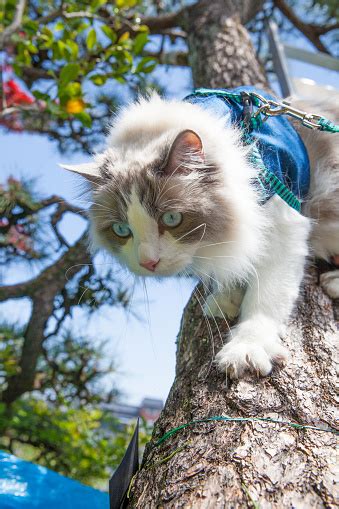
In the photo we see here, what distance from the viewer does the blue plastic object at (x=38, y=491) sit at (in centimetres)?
111

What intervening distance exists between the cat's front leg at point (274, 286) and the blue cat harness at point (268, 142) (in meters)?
0.05

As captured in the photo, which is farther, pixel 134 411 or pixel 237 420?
pixel 134 411

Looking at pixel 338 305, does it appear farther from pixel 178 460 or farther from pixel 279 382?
pixel 178 460

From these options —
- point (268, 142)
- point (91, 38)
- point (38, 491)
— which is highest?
point (91, 38)

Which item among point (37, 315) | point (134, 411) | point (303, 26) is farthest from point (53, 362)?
point (303, 26)

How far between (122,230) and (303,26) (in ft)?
9.41

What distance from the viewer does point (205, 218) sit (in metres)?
1.09

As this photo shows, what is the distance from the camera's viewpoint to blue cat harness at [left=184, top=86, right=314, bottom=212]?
1195 millimetres

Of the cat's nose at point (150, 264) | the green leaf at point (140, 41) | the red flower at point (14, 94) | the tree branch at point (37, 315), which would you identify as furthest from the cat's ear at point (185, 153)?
the red flower at point (14, 94)

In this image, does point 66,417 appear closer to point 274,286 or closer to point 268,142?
point 274,286

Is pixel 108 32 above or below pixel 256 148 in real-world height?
above

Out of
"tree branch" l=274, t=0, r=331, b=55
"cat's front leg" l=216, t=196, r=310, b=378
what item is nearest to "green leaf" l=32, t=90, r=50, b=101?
"cat's front leg" l=216, t=196, r=310, b=378

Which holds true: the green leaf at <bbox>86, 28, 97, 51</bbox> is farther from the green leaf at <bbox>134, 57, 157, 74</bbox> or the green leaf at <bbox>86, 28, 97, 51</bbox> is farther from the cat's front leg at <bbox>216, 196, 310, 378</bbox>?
the cat's front leg at <bbox>216, 196, 310, 378</bbox>

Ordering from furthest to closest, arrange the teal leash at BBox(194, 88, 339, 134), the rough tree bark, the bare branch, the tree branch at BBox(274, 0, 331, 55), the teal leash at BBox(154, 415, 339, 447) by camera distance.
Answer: the tree branch at BBox(274, 0, 331, 55), the bare branch, the teal leash at BBox(194, 88, 339, 134), the teal leash at BBox(154, 415, 339, 447), the rough tree bark
